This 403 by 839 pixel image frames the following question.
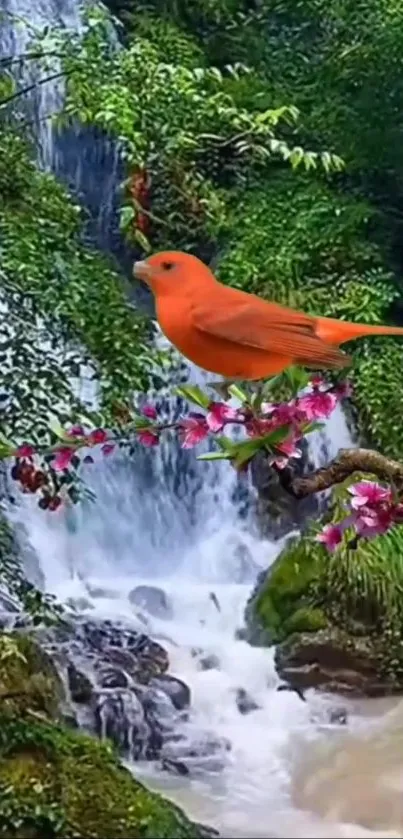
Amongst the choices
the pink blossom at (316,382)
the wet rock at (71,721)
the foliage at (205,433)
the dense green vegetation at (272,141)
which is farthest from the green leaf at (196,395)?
the wet rock at (71,721)

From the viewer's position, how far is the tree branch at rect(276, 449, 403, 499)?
3.64 feet

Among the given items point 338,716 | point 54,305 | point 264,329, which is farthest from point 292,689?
point 54,305

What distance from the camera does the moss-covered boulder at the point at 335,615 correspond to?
130cm

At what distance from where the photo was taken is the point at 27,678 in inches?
46.2

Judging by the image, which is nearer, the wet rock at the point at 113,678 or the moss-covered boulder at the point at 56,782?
the moss-covered boulder at the point at 56,782

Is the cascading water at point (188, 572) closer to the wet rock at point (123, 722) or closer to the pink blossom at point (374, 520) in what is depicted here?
the wet rock at point (123, 722)

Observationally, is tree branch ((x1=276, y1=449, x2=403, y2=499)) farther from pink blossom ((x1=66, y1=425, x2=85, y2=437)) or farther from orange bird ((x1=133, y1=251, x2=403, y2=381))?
pink blossom ((x1=66, y1=425, x2=85, y2=437))

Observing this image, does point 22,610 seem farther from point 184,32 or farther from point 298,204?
point 184,32

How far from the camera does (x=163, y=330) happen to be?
1.23 meters

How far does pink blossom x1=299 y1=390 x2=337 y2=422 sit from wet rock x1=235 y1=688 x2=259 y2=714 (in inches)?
11.9

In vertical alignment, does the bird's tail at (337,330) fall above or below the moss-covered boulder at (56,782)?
above

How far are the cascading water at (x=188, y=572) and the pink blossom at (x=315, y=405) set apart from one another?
210 mm

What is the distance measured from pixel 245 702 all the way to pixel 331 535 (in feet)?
0.63

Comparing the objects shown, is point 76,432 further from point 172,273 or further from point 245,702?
point 245,702
